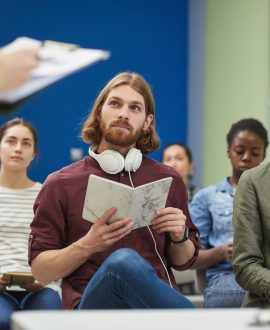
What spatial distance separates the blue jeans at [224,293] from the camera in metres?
2.86

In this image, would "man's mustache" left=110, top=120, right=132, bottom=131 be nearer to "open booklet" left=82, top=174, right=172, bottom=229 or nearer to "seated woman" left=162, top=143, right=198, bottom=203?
"open booklet" left=82, top=174, right=172, bottom=229

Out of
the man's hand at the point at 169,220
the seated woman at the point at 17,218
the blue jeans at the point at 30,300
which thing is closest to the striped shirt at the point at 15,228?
the seated woman at the point at 17,218

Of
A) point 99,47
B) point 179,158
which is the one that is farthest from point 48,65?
point 99,47

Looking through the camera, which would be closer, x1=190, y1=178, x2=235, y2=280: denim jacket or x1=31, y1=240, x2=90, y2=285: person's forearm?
x1=31, y1=240, x2=90, y2=285: person's forearm

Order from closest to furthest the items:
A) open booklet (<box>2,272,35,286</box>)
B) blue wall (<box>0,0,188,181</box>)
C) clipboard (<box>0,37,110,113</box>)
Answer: clipboard (<box>0,37,110,113</box>) < open booklet (<box>2,272,35,286</box>) < blue wall (<box>0,0,188,181</box>)

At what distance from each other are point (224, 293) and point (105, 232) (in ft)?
3.20

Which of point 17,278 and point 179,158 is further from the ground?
point 179,158

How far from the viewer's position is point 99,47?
5.39 metres

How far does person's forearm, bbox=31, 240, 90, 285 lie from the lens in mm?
2162

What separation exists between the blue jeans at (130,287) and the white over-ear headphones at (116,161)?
457mm

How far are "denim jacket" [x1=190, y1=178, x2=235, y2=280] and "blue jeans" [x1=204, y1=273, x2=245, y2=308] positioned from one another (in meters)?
0.09

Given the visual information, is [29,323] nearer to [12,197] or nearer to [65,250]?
[65,250]

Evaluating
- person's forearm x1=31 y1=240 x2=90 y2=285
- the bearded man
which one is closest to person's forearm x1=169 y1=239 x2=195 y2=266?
the bearded man

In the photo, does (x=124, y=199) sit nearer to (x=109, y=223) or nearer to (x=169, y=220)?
(x=109, y=223)
